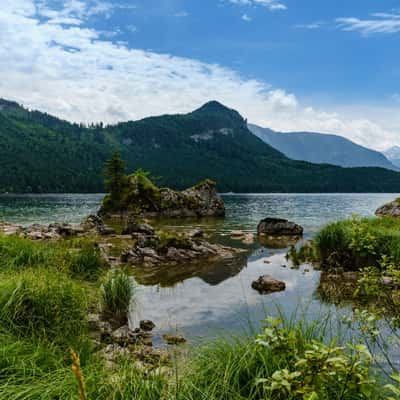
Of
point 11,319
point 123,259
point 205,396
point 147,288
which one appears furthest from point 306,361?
point 123,259

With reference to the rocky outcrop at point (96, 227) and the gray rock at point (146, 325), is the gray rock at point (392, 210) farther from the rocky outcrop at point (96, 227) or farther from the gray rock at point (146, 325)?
the gray rock at point (146, 325)

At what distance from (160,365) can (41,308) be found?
2.71 meters

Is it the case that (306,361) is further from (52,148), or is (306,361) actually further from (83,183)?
(52,148)

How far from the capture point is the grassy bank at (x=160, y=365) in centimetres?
243

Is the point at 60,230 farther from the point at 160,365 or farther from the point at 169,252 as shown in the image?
the point at 160,365

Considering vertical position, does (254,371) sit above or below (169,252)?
above

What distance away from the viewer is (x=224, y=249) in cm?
2064

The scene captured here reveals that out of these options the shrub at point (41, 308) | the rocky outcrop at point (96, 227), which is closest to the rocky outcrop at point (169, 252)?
the rocky outcrop at point (96, 227)

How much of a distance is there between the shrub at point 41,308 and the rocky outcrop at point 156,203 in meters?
39.6

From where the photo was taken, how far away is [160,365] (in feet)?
14.7

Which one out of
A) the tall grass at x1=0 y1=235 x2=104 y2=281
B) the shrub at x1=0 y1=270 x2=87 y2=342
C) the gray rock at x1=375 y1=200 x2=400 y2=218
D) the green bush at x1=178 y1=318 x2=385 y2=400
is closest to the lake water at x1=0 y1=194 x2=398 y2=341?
the green bush at x1=178 y1=318 x2=385 y2=400

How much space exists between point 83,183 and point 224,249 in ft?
409

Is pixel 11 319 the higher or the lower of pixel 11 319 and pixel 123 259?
the higher

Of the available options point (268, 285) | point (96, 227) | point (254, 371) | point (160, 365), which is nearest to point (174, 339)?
point (160, 365)
